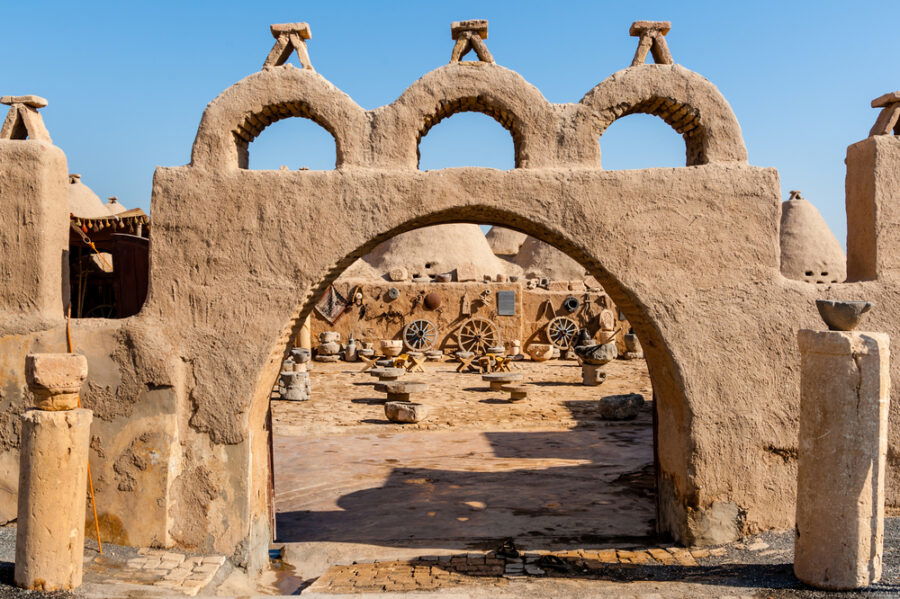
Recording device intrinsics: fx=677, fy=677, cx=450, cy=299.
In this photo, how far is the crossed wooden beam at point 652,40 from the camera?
18.1 feet

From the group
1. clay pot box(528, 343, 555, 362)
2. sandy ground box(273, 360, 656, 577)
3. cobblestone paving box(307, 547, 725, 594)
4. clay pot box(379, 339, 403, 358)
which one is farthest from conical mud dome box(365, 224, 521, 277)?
cobblestone paving box(307, 547, 725, 594)

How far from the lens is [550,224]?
5344 millimetres

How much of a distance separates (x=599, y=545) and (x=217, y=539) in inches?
130

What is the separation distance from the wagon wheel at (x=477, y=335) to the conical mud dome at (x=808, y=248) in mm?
12627

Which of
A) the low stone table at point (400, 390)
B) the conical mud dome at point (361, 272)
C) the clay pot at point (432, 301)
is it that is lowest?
the low stone table at point (400, 390)

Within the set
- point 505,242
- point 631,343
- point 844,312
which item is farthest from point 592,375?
point 505,242

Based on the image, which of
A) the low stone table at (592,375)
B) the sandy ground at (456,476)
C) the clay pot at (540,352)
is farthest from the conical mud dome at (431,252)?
the sandy ground at (456,476)

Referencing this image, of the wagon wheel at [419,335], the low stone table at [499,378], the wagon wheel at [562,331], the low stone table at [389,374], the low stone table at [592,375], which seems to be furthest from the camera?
the wagon wheel at [562,331]

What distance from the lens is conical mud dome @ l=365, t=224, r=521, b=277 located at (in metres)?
28.1

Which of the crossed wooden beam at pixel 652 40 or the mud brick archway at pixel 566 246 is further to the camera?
the crossed wooden beam at pixel 652 40

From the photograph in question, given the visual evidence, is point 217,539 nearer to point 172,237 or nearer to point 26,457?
point 26,457

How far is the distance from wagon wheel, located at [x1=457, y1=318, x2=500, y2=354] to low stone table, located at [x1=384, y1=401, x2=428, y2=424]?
8.77m

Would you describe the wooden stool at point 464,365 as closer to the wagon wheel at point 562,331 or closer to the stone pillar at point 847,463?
the wagon wheel at point 562,331

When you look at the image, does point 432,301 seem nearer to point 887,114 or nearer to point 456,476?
point 456,476
